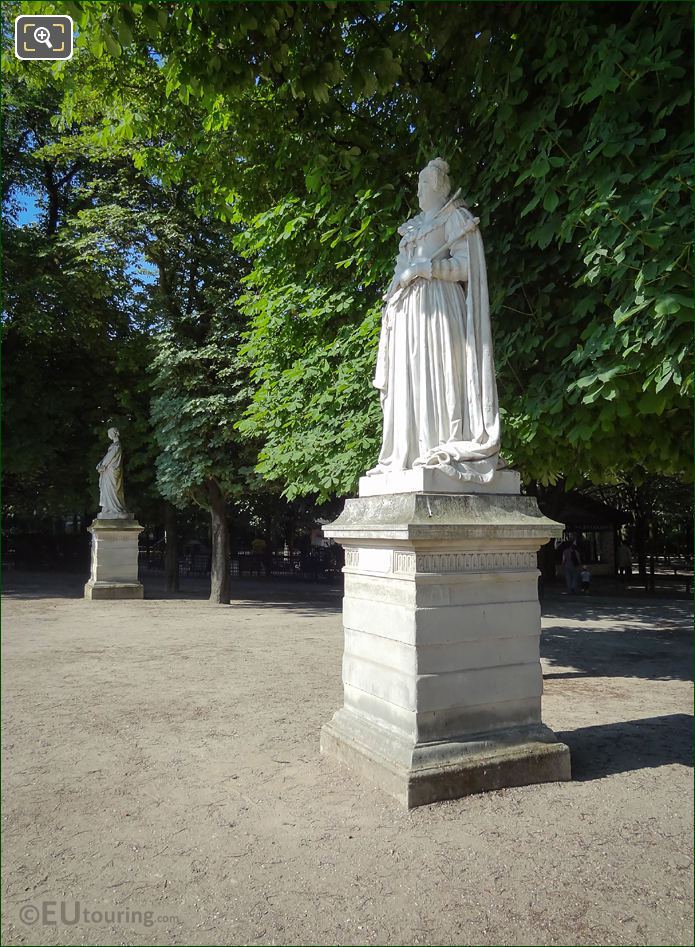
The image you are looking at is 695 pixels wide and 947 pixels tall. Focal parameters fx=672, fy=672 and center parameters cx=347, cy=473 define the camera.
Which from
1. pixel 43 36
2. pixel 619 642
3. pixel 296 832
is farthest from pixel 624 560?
pixel 43 36

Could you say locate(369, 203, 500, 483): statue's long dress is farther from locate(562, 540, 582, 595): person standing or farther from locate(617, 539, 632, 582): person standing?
locate(617, 539, 632, 582): person standing

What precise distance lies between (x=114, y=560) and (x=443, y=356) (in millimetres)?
15009

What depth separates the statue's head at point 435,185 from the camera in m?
5.16

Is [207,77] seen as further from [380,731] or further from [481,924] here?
[481,924]

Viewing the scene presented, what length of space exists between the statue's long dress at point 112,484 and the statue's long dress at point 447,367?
14.6m

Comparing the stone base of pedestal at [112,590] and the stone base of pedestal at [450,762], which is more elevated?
the stone base of pedestal at [450,762]

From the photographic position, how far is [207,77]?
5.85m

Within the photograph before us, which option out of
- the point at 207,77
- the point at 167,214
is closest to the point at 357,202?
the point at 207,77

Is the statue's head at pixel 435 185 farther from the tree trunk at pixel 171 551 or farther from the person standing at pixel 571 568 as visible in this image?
the person standing at pixel 571 568

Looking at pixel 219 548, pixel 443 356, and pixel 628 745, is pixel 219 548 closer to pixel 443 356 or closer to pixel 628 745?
pixel 628 745

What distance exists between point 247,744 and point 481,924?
2.89 m

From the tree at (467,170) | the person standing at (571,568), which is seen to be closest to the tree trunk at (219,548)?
the tree at (467,170)

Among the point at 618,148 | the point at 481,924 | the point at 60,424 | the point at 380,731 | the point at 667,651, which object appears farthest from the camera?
the point at 60,424

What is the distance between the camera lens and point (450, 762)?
14.1ft
